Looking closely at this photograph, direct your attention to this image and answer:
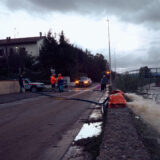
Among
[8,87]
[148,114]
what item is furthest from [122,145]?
[8,87]

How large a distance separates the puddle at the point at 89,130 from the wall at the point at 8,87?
17621mm

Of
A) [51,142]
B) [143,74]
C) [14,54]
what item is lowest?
[51,142]

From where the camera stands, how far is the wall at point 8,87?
22688 mm

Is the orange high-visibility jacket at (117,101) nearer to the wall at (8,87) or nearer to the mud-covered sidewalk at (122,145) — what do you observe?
the mud-covered sidewalk at (122,145)

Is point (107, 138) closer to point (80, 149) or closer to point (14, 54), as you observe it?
point (80, 149)

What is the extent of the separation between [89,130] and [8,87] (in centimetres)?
1940

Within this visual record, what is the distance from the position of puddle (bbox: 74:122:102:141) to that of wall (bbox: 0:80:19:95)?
17.6 metres

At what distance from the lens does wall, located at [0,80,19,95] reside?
22.7 metres

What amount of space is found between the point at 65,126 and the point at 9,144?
2084mm

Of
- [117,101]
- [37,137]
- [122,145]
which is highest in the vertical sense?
[117,101]

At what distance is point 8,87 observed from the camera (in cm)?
2384

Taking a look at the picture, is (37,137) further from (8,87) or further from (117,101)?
(8,87)

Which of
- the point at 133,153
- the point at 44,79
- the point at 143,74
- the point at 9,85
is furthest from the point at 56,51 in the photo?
the point at 133,153

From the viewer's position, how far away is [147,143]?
15.1ft
